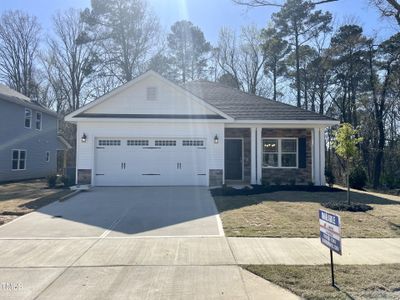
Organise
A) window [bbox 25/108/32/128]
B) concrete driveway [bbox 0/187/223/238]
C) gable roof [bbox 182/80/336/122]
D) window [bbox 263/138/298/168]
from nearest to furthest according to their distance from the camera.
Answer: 1. concrete driveway [bbox 0/187/223/238]
2. gable roof [bbox 182/80/336/122]
3. window [bbox 263/138/298/168]
4. window [bbox 25/108/32/128]

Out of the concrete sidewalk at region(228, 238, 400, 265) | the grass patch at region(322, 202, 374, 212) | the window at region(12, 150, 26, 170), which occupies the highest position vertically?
the window at region(12, 150, 26, 170)

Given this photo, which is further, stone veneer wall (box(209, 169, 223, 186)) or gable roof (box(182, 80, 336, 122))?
gable roof (box(182, 80, 336, 122))

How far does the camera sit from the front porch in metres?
16.6

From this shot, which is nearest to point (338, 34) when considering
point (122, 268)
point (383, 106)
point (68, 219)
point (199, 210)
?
point (383, 106)

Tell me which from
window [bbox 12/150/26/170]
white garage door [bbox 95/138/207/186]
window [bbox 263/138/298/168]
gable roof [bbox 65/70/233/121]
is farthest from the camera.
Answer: window [bbox 12/150/26/170]

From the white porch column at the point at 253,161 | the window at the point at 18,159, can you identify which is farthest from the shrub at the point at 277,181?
the window at the point at 18,159

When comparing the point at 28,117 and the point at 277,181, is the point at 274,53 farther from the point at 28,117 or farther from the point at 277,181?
the point at 28,117

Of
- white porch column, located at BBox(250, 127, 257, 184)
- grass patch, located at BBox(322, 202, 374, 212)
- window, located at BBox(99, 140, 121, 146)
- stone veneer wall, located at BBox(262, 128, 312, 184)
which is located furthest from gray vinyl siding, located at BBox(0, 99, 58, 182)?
grass patch, located at BBox(322, 202, 374, 212)

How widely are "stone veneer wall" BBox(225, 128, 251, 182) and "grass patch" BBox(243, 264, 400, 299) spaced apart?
11.9 metres

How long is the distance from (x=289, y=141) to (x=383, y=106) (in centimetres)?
1256

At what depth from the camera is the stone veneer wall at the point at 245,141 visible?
1722 centimetres

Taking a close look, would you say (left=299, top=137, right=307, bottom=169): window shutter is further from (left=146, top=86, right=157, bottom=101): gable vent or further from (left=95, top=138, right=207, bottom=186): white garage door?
(left=146, top=86, right=157, bottom=101): gable vent

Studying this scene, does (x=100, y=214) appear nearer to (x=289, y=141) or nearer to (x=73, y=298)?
(x=73, y=298)

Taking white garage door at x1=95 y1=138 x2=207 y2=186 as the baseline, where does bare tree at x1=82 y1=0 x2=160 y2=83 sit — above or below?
above
